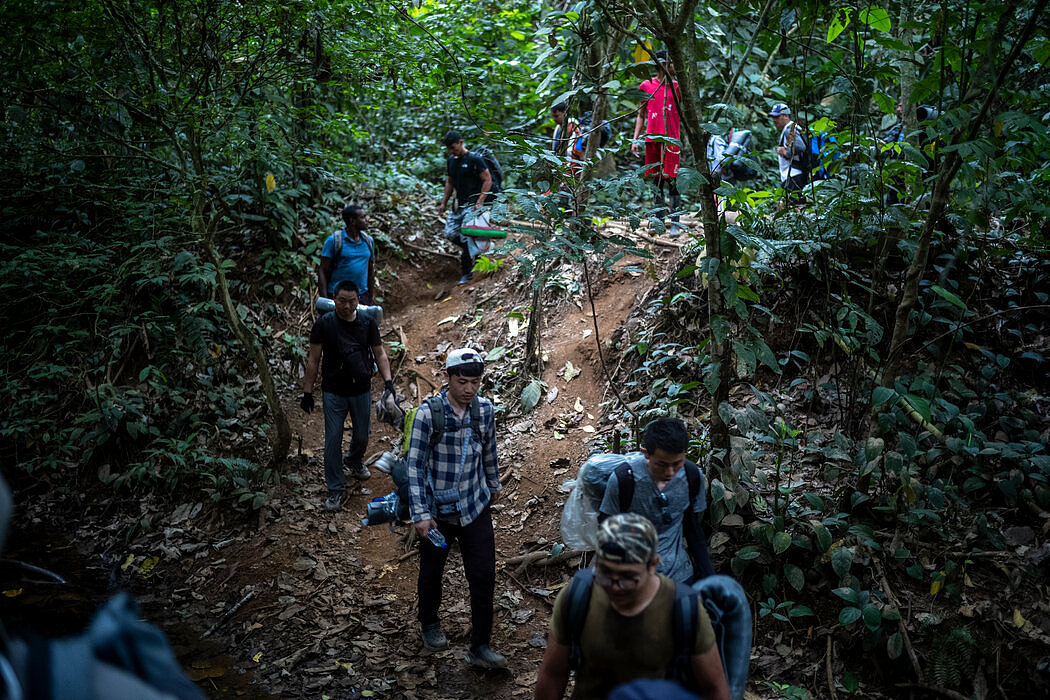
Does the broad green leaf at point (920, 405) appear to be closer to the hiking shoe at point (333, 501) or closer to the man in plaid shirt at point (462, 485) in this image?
the man in plaid shirt at point (462, 485)

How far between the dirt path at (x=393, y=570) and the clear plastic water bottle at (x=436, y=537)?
43.8 inches

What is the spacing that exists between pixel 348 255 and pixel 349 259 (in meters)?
0.05

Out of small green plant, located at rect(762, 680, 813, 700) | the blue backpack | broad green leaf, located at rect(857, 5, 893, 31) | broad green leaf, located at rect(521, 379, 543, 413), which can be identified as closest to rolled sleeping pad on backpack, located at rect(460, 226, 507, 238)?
broad green leaf, located at rect(521, 379, 543, 413)

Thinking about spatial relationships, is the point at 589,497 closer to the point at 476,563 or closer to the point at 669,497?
the point at 669,497

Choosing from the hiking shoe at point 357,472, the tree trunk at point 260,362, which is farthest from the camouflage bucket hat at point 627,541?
the tree trunk at point 260,362

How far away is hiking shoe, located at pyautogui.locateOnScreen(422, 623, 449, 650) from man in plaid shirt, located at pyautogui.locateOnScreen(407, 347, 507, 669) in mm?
337

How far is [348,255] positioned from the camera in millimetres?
8008

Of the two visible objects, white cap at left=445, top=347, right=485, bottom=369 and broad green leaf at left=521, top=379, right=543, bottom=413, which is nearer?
white cap at left=445, top=347, right=485, bottom=369

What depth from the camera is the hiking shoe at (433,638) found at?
513 centimetres

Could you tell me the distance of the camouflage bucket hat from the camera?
2.49 metres

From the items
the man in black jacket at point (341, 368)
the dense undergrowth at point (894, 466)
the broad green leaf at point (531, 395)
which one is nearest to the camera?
the dense undergrowth at point (894, 466)

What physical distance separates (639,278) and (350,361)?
13.1 ft

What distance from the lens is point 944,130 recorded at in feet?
15.6

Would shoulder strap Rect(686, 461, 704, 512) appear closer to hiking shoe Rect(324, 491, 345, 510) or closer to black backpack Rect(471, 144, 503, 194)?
hiking shoe Rect(324, 491, 345, 510)
